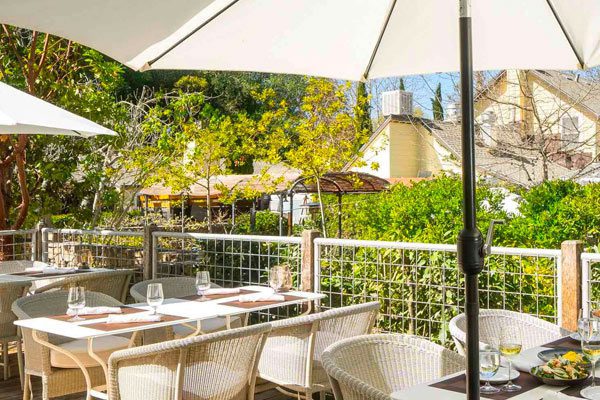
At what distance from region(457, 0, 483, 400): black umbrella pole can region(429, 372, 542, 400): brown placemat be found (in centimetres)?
107

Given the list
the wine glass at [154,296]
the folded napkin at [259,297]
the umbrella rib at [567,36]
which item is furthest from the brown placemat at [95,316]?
the umbrella rib at [567,36]

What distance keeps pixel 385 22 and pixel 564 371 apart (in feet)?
6.07

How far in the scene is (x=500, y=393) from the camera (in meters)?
2.97

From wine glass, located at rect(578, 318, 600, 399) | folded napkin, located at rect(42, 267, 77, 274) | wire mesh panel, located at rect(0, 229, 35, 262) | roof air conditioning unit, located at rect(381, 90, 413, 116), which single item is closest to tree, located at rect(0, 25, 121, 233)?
wire mesh panel, located at rect(0, 229, 35, 262)

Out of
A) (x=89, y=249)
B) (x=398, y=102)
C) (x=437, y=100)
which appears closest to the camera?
(x=89, y=249)

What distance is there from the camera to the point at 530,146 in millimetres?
12930

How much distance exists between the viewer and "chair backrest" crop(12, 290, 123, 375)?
5.04 meters

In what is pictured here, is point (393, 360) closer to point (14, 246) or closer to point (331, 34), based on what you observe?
point (331, 34)

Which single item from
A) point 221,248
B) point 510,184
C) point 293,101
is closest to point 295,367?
point 221,248

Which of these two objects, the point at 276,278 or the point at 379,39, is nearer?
the point at 379,39

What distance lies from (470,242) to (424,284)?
458 cm

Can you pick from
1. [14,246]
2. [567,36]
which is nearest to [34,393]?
[14,246]

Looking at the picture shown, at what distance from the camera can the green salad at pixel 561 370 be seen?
3.07 meters

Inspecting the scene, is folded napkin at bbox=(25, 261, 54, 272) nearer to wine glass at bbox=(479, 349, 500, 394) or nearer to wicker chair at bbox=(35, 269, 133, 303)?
wicker chair at bbox=(35, 269, 133, 303)
